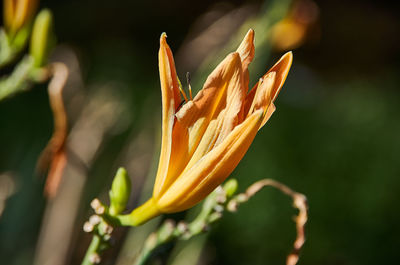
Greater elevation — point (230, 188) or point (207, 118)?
point (207, 118)

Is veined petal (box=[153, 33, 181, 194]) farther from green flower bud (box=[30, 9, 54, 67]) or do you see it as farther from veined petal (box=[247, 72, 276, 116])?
green flower bud (box=[30, 9, 54, 67])

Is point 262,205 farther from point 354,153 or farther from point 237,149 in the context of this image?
point 237,149

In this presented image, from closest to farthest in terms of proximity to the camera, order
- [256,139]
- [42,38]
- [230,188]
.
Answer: [230,188] < [42,38] < [256,139]

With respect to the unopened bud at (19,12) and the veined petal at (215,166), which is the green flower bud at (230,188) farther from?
the unopened bud at (19,12)

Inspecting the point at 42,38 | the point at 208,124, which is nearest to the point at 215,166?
the point at 208,124

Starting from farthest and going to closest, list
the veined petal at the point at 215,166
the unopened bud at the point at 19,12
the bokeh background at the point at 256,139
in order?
the bokeh background at the point at 256,139 → the unopened bud at the point at 19,12 → the veined petal at the point at 215,166

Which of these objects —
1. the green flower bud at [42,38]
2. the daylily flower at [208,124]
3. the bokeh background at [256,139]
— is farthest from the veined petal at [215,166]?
the green flower bud at [42,38]

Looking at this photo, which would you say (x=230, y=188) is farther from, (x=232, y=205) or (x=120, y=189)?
(x=120, y=189)

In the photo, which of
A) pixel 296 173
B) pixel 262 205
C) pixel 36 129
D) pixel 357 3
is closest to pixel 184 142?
pixel 36 129
